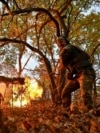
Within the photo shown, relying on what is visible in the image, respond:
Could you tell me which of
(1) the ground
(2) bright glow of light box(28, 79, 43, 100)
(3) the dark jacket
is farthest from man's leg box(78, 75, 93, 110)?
(2) bright glow of light box(28, 79, 43, 100)

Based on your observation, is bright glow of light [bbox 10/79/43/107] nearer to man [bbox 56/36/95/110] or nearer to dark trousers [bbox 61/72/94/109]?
dark trousers [bbox 61/72/94/109]

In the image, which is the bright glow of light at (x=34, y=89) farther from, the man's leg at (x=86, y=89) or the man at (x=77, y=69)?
the man's leg at (x=86, y=89)

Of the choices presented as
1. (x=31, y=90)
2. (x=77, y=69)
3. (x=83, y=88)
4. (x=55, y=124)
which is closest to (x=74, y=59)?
(x=77, y=69)

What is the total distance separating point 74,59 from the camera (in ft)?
25.4

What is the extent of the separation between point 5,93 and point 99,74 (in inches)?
118

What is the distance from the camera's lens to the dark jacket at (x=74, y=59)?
25.0 ft

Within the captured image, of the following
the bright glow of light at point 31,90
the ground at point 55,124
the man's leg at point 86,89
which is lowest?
the ground at point 55,124

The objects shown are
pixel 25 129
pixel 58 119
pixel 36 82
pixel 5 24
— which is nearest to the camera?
pixel 25 129

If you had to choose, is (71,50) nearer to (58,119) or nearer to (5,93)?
(58,119)

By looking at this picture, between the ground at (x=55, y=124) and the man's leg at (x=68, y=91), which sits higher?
the man's leg at (x=68, y=91)

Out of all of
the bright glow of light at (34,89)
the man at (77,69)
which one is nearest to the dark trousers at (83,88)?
the man at (77,69)

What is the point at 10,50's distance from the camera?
60.9ft

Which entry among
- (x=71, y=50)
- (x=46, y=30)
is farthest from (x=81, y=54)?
(x=46, y=30)

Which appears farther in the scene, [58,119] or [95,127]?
[58,119]
